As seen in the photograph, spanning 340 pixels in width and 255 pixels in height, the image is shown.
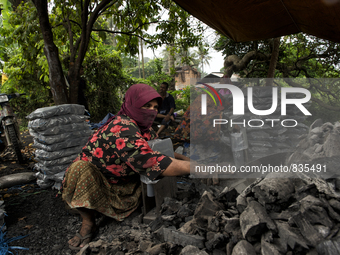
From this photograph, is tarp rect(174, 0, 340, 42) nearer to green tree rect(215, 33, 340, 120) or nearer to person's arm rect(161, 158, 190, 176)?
person's arm rect(161, 158, 190, 176)

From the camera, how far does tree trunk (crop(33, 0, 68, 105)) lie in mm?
3111

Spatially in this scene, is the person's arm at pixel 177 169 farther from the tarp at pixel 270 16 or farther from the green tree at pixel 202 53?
the green tree at pixel 202 53

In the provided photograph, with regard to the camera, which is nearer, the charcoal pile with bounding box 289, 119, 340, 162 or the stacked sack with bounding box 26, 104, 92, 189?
the charcoal pile with bounding box 289, 119, 340, 162

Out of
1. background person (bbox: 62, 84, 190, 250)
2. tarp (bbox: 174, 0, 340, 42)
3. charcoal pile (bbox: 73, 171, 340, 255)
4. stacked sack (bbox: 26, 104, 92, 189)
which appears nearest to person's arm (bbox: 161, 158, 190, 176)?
background person (bbox: 62, 84, 190, 250)

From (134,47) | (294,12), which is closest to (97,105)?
(134,47)

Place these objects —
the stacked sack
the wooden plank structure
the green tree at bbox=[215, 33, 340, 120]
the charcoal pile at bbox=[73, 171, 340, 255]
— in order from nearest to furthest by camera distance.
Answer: the charcoal pile at bbox=[73, 171, 340, 255], the wooden plank structure, the stacked sack, the green tree at bbox=[215, 33, 340, 120]

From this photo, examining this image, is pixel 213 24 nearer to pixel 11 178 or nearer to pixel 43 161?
pixel 43 161

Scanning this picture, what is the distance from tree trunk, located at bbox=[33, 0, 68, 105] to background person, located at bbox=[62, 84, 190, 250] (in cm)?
186

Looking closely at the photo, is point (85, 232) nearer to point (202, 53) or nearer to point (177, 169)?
point (177, 169)

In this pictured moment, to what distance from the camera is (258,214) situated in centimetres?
142

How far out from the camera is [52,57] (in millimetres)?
3307

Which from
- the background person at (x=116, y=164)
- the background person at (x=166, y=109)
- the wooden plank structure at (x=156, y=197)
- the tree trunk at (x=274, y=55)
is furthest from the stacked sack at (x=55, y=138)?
the tree trunk at (x=274, y=55)

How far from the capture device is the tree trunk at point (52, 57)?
3.11 metres

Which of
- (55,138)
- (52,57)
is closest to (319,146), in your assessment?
(55,138)
